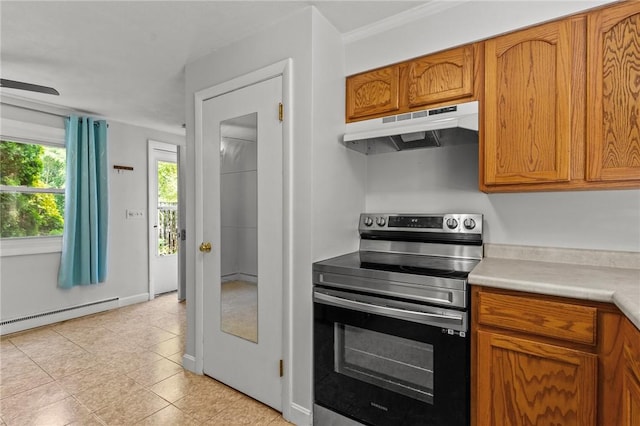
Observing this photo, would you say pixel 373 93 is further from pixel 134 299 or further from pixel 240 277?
pixel 134 299

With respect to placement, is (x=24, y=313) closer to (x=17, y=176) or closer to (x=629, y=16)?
(x=17, y=176)

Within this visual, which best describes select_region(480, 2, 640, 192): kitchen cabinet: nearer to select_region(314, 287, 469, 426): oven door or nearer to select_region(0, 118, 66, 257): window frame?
select_region(314, 287, 469, 426): oven door

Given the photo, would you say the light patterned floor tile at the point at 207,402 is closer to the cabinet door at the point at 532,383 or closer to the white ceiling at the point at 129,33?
the cabinet door at the point at 532,383

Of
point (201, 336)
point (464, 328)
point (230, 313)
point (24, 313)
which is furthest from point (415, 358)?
point (24, 313)

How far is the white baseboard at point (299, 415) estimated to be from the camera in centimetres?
183

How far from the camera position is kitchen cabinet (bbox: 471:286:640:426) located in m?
1.16

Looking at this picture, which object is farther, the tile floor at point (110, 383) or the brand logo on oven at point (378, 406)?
the tile floor at point (110, 383)

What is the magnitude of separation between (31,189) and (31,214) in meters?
0.27

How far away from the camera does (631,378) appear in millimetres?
1047

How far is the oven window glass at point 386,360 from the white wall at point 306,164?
214 millimetres

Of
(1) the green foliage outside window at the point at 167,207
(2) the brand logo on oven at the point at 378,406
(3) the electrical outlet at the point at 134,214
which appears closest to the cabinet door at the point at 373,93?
(2) the brand logo on oven at the point at 378,406

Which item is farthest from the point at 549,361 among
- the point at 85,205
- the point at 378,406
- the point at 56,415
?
the point at 85,205

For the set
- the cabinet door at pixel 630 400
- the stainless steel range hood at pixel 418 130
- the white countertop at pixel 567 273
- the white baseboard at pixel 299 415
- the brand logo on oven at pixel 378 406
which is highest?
the stainless steel range hood at pixel 418 130

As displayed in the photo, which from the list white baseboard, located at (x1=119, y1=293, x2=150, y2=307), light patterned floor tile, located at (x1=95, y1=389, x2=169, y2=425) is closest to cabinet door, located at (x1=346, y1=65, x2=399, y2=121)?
light patterned floor tile, located at (x1=95, y1=389, x2=169, y2=425)
